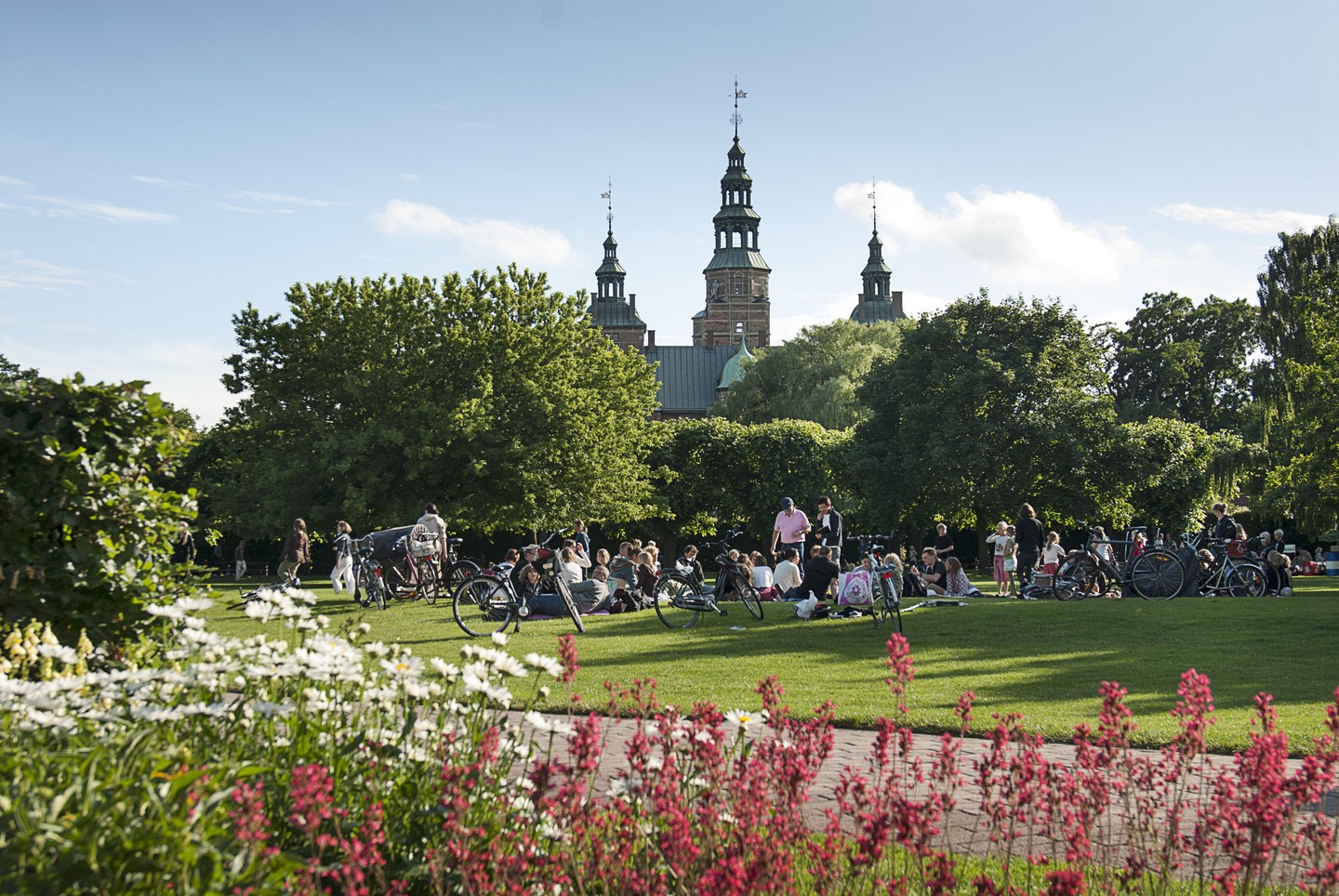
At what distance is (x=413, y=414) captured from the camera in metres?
36.3

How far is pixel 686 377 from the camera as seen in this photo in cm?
11294

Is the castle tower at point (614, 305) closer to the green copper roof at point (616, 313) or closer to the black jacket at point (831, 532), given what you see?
the green copper roof at point (616, 313)

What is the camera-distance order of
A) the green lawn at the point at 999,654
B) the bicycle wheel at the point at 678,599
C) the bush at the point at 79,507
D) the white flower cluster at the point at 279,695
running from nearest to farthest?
1. the white flower cluster at the point at 279,695
2. the bush at the point at 79,507
3. the green lawn at the point at 999,654
4. the bicycle wheel at the point at 678,599

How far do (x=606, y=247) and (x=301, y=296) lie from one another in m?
89.7

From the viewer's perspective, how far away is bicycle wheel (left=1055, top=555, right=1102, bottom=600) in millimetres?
20562


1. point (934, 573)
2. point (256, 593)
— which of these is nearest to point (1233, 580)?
point (934, 573)

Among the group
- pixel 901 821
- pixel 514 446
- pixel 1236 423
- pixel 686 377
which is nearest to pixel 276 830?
pixel 901 821

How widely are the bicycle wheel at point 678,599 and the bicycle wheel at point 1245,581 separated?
29.9 feet

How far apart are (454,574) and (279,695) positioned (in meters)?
20.0

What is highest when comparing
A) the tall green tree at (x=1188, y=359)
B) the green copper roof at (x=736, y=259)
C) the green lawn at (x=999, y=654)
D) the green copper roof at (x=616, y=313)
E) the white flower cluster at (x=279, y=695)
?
the green copper roof at (x=736, y=259)

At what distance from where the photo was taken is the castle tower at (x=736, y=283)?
118 m

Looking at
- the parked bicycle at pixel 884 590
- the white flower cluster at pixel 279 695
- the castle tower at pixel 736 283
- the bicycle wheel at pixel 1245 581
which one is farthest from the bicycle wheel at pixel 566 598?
the castle tower at pixel 736 283

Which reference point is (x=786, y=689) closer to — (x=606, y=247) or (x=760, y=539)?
(x=760, y=539)

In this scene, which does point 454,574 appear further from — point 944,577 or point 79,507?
point 79,507
